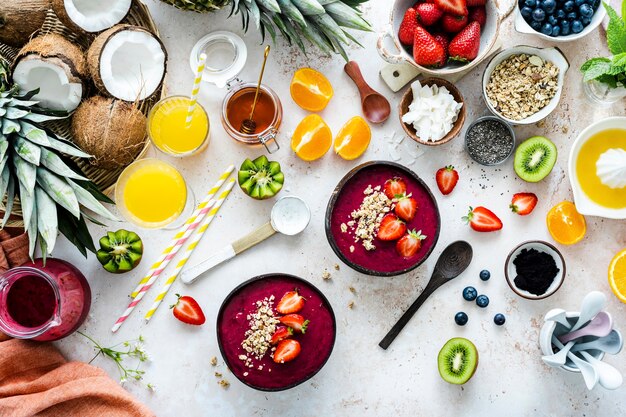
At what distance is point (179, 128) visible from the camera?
2.31 metres

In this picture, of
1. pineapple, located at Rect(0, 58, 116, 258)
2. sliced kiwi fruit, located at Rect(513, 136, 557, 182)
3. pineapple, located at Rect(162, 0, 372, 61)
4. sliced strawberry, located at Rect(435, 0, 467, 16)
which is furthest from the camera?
sliced kiwi fruit, located at Rect(513, 136, 557, 182)

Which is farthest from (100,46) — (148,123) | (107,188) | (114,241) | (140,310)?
(140,310)

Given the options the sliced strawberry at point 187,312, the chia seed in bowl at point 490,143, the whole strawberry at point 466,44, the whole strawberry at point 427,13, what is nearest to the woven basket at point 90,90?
the sliced strawberry at point 187,312

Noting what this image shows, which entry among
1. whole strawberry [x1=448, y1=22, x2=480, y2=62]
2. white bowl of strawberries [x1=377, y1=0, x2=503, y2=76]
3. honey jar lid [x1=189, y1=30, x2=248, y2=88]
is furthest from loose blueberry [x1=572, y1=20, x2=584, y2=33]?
honey jar lid [x1=189, y1=30, x2=248, y2=88]

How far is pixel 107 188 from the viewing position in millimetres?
2305

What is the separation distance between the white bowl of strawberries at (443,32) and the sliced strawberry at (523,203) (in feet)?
1.85

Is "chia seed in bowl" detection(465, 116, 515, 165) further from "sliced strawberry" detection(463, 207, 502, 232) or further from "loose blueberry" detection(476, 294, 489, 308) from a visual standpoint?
"loose blueberry" detection(476, 294, 489, 308)

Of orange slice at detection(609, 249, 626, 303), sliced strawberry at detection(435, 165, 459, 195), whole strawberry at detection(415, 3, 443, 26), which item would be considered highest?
whole strawberry at detection(415, 3, 443, 26)

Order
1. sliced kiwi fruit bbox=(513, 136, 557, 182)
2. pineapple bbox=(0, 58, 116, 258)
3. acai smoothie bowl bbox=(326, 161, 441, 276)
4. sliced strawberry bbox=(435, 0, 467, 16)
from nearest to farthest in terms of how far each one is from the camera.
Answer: pineapple bbox=(0, 58, 116, 258)
sliced strawberry bbox=(435, 0, 467, 16)
acai smoothie bowl bbox=(326, 161, 441, 276)
sliced kiwi fruit bbox=(513, 136, 557, 182)

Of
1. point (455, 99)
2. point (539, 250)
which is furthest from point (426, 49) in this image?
point (539, 250)

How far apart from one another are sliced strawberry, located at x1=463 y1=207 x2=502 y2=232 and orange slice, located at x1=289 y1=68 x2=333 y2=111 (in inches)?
29.0

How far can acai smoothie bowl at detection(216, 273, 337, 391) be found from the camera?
2270 millimetres

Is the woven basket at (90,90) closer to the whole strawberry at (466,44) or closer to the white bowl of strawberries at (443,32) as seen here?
the white bowl of strawberries at (443,32)

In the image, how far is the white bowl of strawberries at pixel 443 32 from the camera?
2174mm
